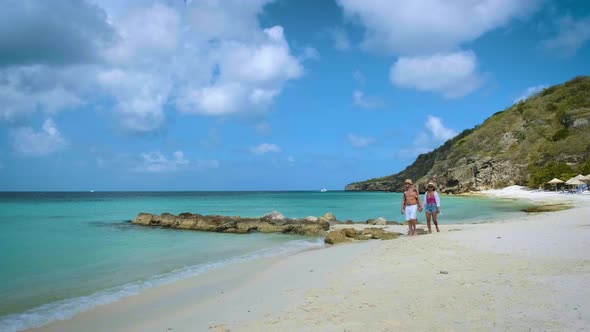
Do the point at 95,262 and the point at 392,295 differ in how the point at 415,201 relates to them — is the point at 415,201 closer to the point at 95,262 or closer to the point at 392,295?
the point at 392,295

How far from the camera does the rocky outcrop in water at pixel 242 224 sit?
76.8 ft

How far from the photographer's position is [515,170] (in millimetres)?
81875

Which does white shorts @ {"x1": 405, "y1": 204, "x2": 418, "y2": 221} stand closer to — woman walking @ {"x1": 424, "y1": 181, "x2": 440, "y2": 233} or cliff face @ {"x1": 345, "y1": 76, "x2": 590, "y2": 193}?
woman walking @ {"x1": 424, "y1": 181, "x2": 440, "y2": 233}

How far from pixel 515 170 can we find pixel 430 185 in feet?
260

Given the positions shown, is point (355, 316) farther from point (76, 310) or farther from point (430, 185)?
point (430, 185)

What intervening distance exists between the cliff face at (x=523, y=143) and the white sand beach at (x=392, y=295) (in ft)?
256

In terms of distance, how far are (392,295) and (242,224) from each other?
19.8 metres

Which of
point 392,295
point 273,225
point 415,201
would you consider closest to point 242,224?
point 273,225

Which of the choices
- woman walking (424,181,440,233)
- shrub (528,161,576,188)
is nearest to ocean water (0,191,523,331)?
woman walking (424,181,440,233)

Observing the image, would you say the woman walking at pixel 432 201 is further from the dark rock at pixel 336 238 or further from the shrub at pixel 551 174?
the shrub at pixel 551 174

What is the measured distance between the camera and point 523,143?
292ft

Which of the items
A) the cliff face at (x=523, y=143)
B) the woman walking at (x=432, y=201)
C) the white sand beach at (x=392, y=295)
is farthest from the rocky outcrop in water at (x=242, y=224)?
the cliff face at (x=523, y=143)

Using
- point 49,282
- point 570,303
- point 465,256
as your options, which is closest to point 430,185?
point 465,256

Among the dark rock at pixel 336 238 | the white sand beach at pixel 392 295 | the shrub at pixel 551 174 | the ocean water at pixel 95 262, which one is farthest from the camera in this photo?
the shrub at pixel 551 174
